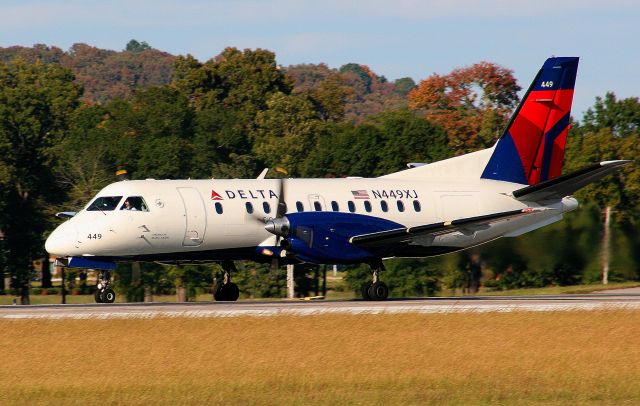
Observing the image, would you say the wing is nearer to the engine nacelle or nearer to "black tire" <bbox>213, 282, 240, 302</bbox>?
the engine nacelle

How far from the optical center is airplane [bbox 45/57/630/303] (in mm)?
30234

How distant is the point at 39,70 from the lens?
319 feet

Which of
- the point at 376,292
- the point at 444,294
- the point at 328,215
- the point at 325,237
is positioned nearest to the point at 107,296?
the point at 325,237

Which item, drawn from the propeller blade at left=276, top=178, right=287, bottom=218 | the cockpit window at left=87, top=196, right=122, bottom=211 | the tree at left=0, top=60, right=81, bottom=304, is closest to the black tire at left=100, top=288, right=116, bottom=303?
the cockpit window at left=87, top=196, right=122, bottom=211

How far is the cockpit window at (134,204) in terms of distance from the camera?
3058cm

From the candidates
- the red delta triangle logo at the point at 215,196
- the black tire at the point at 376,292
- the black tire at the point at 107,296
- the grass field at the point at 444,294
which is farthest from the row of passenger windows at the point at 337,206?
the grass field at the point at 444,294

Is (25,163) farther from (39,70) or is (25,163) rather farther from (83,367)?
(83,367)

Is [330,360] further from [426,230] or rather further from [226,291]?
[226,291]

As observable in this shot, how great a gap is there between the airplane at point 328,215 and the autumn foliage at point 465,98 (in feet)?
168

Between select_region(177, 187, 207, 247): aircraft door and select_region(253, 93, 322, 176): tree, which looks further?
select_region(253, 93, 322, 176): tree

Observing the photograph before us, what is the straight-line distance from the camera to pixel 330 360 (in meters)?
20.7

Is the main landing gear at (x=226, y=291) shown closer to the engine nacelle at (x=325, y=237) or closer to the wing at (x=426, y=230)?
the engine nacelle at (x=325, y=237)

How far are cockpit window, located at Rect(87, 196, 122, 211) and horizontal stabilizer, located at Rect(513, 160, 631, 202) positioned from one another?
11.5 m

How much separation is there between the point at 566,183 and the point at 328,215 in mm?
6642
